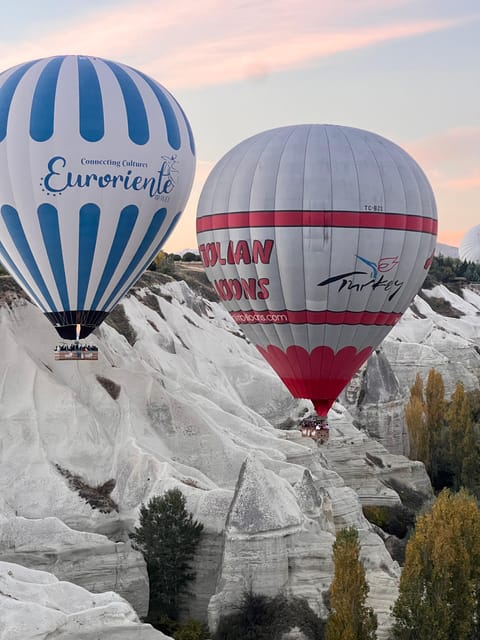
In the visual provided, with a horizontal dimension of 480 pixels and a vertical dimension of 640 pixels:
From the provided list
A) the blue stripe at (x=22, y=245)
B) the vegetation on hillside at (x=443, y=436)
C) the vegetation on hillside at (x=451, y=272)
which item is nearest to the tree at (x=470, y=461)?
the vegetation on hillside at (x=443, y=436)

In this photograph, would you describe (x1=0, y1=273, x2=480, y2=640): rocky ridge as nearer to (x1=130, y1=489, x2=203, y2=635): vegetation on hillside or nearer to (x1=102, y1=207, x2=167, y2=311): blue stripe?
(x1=130, y1=489, x2=203, y2=635): vegetation on hillside

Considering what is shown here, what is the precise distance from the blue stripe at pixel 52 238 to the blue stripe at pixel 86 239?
2.00ft

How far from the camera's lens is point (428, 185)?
36438mm

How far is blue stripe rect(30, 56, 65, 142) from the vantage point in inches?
1412

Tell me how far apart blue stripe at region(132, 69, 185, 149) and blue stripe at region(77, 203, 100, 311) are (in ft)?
13.2

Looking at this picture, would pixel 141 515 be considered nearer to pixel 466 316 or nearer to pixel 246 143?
pixel 246 143

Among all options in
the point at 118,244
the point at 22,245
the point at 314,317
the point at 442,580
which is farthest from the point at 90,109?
the point at 442,580

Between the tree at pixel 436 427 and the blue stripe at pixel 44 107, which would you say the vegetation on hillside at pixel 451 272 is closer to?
the tree at pixel 436 427

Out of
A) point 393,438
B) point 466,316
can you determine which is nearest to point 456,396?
point 393,438

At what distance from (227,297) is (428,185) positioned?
24.8 ft

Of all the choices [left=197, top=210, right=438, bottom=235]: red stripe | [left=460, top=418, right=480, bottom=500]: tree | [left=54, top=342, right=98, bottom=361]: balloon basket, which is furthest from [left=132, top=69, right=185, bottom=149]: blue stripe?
[left=460, top=418, right=480, bottom=500]: tree

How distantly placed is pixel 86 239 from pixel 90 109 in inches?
167

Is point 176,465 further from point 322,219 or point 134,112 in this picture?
point 134,112

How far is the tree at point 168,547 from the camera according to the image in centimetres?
3522
